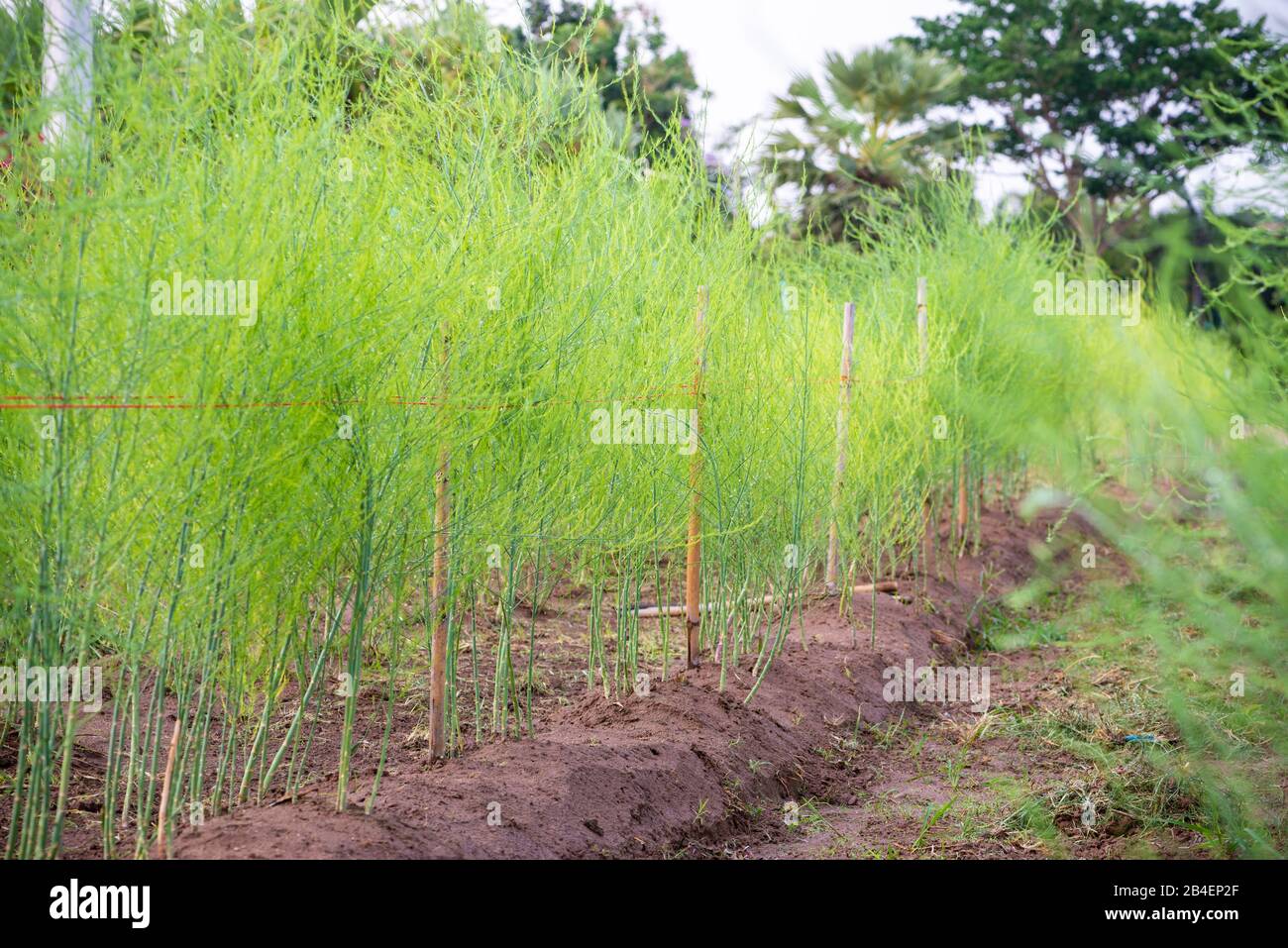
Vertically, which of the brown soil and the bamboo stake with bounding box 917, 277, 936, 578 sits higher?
the bamboo stake with bounding box 917, 277, 936, 578

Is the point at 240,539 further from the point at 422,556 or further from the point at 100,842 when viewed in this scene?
the point at 100,842

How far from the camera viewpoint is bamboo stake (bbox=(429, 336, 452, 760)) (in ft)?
12.0

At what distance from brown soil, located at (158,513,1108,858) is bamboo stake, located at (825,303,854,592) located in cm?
79

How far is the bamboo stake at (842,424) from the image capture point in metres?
6.13

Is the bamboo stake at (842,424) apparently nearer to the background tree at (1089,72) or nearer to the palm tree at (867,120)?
the palm tree at (867,120)

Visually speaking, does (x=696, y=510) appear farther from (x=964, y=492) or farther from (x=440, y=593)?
(x=964, y=492)

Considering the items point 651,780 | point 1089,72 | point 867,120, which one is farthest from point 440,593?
point 1089,72

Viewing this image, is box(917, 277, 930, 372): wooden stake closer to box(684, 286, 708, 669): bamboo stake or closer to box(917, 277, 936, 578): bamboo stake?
box(917, 277, 936, 578): bamboo stake

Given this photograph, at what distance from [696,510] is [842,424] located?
1469 mm

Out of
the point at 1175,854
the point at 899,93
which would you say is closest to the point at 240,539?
the point at 1175,854

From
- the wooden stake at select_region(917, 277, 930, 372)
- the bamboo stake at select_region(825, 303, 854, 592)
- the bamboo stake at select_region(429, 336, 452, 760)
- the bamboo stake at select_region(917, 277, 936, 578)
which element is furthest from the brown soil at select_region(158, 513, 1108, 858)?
the wooden stake at select_region(917, 277, 930, 372)

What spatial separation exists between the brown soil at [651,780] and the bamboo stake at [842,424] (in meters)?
0.79

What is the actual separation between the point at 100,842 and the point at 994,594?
661cm
